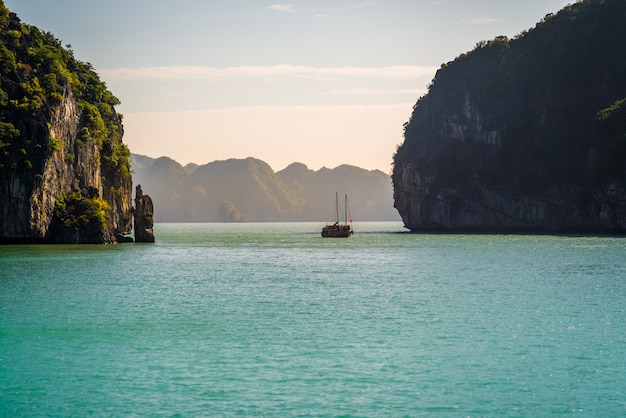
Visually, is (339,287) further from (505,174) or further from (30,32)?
(505,174)

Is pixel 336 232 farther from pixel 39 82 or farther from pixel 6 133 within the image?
pixel 6 133

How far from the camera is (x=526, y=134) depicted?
520 feet

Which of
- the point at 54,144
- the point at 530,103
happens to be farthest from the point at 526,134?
the point at 54,144

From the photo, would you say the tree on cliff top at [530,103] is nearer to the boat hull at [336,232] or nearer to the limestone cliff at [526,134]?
the limestone cliff at [526,134]

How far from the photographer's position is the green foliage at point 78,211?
301ft

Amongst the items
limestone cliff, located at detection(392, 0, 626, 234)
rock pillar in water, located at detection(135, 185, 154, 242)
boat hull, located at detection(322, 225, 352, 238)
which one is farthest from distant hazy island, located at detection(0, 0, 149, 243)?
limestone cliff, located at detection(392, 0, 626, 234)

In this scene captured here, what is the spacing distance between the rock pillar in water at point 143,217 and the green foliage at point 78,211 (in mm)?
6736

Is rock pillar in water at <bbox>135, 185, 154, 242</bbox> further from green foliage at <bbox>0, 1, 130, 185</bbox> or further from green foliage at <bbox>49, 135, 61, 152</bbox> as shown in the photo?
green foliage at <bbox>49, 135, 61, 152</bbox>

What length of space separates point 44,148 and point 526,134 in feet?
352

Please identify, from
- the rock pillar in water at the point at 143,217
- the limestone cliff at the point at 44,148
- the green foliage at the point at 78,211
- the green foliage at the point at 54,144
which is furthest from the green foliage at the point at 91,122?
the green foliage at the point at 78,211

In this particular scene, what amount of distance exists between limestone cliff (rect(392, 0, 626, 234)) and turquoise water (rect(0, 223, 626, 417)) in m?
91.1

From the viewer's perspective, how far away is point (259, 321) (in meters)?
32.6

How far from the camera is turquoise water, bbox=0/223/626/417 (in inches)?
778

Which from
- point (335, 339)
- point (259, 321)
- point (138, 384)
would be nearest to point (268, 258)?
point (259, 321)
